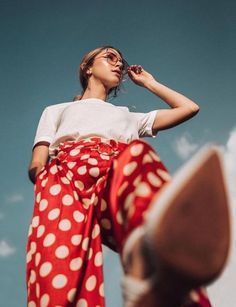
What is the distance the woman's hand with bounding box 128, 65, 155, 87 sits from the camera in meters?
3.04

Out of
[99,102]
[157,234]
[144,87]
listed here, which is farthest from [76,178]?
[157,234]

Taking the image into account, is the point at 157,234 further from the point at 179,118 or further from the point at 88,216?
the point at 179,118

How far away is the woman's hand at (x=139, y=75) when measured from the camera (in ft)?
9.99

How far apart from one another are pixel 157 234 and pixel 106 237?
1.13 metres

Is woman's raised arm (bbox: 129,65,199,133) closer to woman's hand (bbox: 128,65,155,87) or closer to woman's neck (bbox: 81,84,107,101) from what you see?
woman's hand (bbox: 128,65,155,87)

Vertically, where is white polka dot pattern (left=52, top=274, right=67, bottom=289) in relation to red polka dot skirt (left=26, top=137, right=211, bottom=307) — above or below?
below

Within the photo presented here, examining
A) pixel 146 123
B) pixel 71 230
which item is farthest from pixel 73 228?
pixel 146 123

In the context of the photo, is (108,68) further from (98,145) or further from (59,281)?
(59,281)

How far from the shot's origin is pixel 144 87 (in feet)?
9.93

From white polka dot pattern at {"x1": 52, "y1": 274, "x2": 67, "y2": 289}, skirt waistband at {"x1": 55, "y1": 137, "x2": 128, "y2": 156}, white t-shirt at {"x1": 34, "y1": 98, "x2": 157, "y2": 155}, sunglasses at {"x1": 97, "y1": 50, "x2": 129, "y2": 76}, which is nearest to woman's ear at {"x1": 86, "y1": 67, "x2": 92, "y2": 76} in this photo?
sunglasses at {"x1": 97, "y1": 50, "x2": 129, "y2": 76}

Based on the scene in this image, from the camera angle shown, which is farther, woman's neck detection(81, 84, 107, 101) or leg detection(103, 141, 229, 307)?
woman's neck detection(81, 84, 107, 101)

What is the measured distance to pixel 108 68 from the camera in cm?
308

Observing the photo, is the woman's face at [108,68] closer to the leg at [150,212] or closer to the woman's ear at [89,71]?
the woman's ear at [89,71]

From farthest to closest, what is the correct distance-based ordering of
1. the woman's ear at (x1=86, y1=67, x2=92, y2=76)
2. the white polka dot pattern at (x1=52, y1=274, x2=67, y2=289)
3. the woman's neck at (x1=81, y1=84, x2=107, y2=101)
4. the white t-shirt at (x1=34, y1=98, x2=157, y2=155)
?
the woman's ear at (x1=86, y1=67, x2=92, y2=76) < the woman's neck at (x1=81, y1=84, x2=107, y2=101) < the white t-shirt at (x1=34, y1=98, x2=157, y2=155) < the white polka dot pattern at (x1=52, y1=274, x2=67, y2=289)
